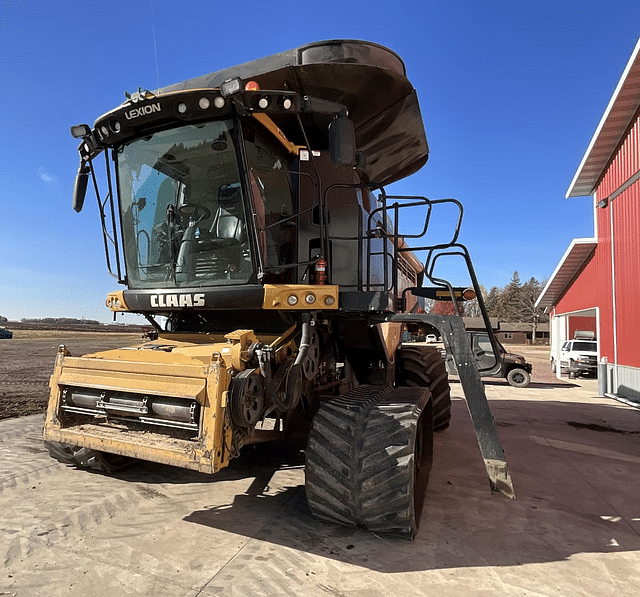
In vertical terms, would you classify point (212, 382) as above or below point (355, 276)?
below

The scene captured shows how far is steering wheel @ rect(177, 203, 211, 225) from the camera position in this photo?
13.8 feet

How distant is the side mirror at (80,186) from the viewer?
4637 millimetres

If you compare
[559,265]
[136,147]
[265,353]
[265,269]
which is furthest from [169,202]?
[559,265]

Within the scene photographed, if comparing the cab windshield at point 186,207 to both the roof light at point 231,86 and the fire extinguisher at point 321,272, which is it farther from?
the fire extinguisher at point 321,272

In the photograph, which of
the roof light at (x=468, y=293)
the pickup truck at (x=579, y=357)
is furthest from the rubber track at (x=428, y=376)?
the pickup truck at (x=579, y=357)

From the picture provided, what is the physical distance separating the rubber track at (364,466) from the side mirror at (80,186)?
3.27m

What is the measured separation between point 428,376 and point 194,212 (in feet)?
14.2

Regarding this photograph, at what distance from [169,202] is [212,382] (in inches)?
78.7

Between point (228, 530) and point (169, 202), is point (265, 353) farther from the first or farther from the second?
point (169, 202)

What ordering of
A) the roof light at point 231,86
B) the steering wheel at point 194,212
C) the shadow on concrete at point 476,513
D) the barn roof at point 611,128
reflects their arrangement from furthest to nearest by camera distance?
1. the barn roof at point 611,128
2. the steering wheel at point 194,212
3. the roof light at point 231,86
4. the shadow on concrete at point 476,513

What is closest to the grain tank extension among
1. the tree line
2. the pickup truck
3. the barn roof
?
the barn roof

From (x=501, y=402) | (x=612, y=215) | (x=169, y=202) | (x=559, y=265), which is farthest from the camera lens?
(x=559, y=265)

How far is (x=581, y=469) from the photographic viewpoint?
18.0 ft

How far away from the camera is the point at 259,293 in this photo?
12.8ft
